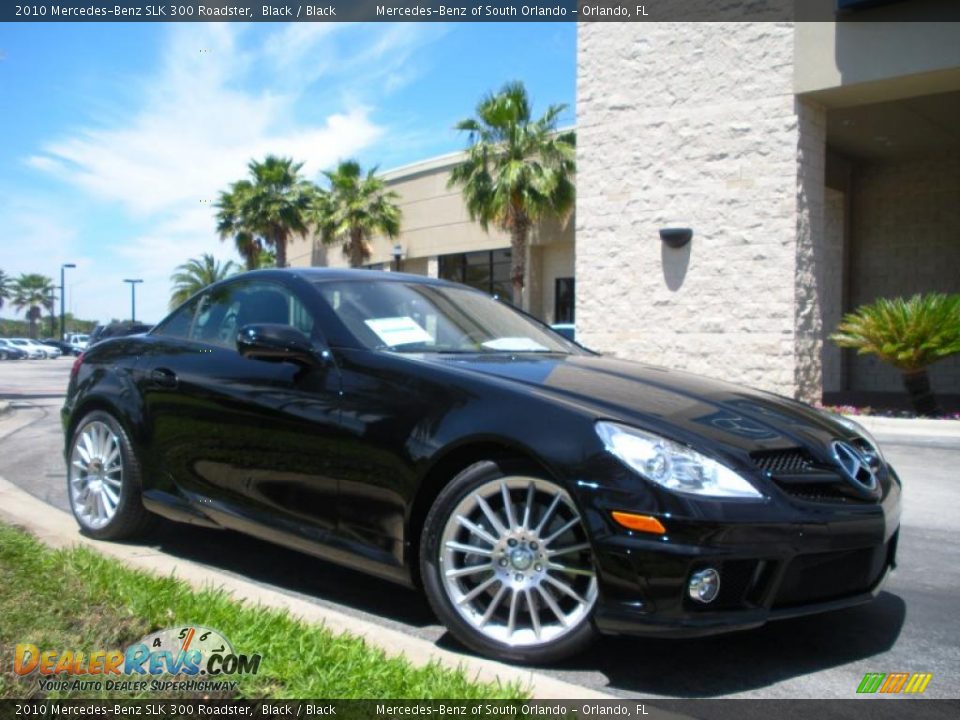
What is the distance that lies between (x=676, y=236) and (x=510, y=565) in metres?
11.0

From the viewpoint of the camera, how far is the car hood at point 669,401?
296 centimetres

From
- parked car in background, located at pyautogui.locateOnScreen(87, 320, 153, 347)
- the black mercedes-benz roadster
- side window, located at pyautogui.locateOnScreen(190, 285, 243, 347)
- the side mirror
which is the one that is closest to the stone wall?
parked car in background, located at pyautogui.locateOnScreen(87, 320, 153, 347)

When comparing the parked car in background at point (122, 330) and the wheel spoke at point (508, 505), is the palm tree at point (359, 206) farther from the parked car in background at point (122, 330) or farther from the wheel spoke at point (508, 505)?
the wheel spoke at point (508, 505)

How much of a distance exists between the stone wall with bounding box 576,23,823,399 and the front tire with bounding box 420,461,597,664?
10.4m

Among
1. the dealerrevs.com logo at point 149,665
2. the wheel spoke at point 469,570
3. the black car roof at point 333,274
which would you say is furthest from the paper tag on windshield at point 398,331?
the dealerrevs.com logo at point 149,665

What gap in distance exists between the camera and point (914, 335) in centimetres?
1167

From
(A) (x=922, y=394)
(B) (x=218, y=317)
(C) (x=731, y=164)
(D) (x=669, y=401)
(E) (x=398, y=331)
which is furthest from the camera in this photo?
(C) (x=731, y=164)

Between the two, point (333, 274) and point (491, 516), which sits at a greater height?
point (333, 274)

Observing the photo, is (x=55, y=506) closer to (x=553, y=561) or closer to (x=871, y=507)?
(x=553, y=561)

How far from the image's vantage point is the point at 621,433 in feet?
9.37

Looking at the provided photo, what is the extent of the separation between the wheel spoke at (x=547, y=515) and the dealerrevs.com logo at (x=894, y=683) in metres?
1.15

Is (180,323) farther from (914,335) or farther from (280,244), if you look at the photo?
(280,244)

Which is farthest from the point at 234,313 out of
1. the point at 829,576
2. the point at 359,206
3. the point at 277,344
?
the point at 359,206

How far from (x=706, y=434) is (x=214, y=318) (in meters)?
2.64
